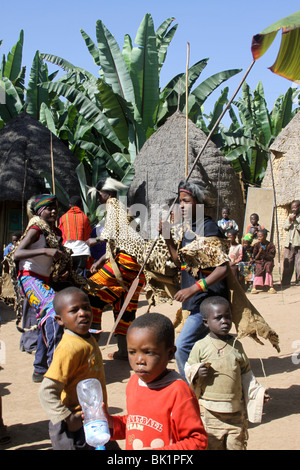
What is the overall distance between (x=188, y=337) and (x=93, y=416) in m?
1.98

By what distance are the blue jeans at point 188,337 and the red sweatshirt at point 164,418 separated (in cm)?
168

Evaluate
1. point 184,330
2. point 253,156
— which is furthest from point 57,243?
point 253,156

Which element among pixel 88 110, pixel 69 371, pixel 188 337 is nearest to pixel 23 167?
pixel 88 110

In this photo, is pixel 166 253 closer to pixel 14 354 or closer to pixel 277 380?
pixel 277 380

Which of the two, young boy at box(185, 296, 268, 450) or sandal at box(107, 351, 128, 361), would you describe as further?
sandal at box(107, 351, 128, 361)

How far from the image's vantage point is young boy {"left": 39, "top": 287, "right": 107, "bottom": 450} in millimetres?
2846

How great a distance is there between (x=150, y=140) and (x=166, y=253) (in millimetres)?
9306

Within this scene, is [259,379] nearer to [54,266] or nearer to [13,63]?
[54,266]

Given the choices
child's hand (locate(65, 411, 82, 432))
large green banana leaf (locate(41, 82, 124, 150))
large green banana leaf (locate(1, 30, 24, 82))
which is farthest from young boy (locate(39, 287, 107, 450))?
large green banana leaf (locate(1, 30, 24, 82))

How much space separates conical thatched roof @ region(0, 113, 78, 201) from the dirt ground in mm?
5574

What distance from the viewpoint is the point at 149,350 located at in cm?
239

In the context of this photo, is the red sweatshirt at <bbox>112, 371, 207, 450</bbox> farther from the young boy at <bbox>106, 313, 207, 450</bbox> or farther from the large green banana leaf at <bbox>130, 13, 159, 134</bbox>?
the large green banana leaf at <bbox>130, 13, 159, 134</bbox>

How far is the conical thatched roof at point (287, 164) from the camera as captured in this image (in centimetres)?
1395

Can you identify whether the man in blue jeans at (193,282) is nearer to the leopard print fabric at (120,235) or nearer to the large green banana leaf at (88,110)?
the leopard print fabric at (120,235)
